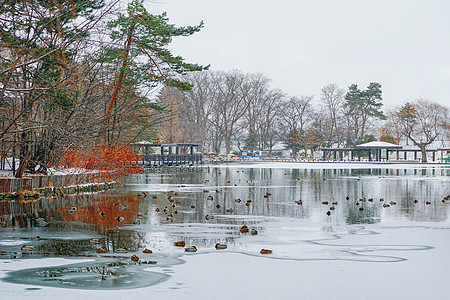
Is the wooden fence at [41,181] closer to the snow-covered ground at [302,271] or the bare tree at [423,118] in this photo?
the snow-covered ground at [302,271]

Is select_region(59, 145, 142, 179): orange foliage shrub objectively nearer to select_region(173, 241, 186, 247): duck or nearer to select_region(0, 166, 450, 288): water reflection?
select_region(0, 166, 450, 288): water reflection

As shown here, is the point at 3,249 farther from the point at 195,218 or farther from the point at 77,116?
the point at 77,116

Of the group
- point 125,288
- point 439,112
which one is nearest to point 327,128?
point 439,112

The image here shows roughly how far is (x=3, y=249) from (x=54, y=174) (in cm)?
1165

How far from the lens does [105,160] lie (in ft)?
72.1

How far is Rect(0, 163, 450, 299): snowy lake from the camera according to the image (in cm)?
554

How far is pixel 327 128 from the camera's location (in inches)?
3949

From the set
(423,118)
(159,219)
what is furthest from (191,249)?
(423,118)

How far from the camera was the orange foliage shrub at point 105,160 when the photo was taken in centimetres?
2142

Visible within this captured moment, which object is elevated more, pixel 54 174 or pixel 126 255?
pixel 54 174

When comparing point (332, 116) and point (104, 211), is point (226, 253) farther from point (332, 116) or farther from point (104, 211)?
point (332, 116)

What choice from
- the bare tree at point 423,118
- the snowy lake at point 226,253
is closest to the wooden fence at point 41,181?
the snowy lake at point 226,253

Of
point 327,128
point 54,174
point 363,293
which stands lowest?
point 363,293

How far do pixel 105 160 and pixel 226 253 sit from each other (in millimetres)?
15265
